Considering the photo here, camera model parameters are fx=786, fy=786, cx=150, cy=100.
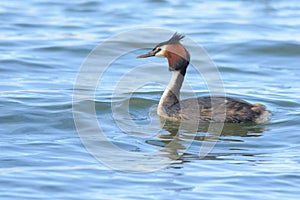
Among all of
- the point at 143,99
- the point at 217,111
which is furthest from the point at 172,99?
the point at 143,99

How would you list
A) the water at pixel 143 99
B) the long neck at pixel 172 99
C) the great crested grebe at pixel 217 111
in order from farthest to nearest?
1. the long neck at pixel 172 99
2. the great crested grebe at pixel 217 111
3. the water at pixel 143 99

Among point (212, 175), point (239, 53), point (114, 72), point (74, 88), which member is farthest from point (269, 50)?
point (212, 175)

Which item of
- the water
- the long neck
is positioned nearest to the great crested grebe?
the long neck

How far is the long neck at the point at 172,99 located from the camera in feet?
31.9

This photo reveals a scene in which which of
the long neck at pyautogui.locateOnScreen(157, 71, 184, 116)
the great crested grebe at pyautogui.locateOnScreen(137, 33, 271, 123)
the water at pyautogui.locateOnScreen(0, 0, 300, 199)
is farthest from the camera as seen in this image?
the long neck at pyautogui.locateOnScreen(157, 71, 184, 116)

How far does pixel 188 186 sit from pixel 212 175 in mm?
349

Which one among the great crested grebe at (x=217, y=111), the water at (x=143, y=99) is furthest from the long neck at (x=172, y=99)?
the water at (x=143, y=99)

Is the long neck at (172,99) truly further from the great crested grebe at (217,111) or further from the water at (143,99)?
the water at (143,99)

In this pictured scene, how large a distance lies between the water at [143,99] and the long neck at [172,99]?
247mm

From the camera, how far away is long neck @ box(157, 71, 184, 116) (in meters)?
9.71

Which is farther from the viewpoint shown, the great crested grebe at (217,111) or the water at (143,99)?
the great crested grebe at (217,111)

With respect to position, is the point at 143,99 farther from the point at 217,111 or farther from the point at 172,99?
the point at 217,111

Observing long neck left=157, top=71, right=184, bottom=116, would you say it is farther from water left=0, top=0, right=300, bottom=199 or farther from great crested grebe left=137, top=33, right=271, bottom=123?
water left=0, top=0, right=300, bottom=199

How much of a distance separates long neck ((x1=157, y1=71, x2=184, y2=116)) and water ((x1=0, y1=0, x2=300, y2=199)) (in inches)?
9.7
